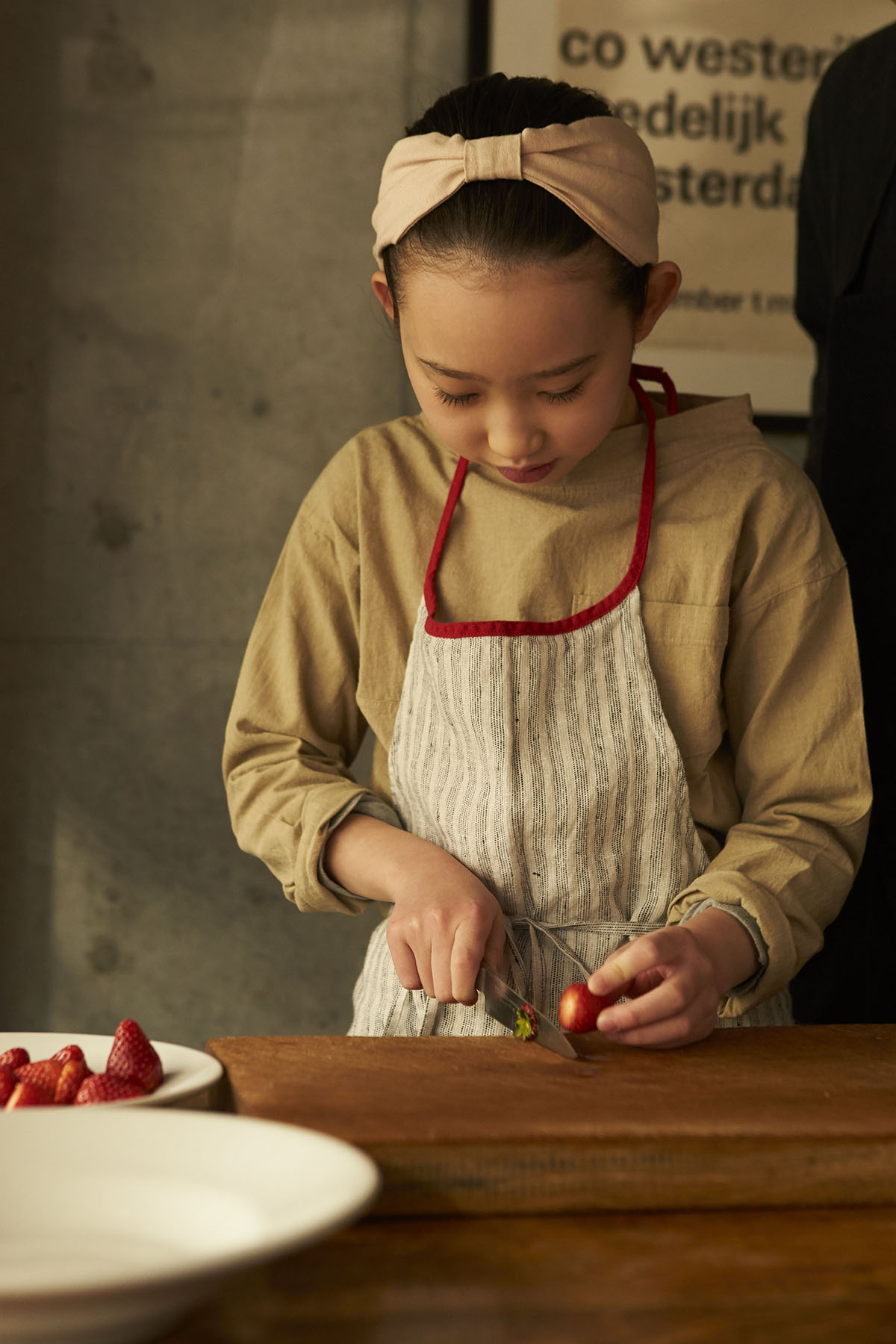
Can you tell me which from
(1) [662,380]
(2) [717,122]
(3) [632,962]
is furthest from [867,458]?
(3) [632,962]

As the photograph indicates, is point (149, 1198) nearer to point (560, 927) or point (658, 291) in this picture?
point (560, 927)

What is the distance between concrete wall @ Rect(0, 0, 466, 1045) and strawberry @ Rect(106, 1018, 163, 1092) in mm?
950

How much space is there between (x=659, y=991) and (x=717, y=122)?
1.27 metres

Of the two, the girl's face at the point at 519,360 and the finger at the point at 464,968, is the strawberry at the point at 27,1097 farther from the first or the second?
the girl's face at the point at 519,360

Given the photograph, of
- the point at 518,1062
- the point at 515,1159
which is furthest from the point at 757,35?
the point at 515,1159

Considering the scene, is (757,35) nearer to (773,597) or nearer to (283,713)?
(773,597)

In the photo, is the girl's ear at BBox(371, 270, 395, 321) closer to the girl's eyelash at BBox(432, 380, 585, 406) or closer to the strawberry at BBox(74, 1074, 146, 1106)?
the girl's eyelash at BBox(432, 380, 585, 406)

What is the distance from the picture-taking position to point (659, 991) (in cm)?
83

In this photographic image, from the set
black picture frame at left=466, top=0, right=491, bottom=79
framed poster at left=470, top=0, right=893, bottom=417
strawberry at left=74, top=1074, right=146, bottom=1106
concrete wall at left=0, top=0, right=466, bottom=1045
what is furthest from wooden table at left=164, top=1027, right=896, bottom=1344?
black picture frame at left=466, top=0, right=491, bottom=79

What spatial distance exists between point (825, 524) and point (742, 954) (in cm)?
40

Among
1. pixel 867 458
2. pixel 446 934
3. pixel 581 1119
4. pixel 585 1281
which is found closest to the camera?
pixel 585 1281

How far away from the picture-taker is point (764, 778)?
1051mm

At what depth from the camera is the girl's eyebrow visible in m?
0.92

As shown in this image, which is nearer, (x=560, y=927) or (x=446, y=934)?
(x=446, y=934)
